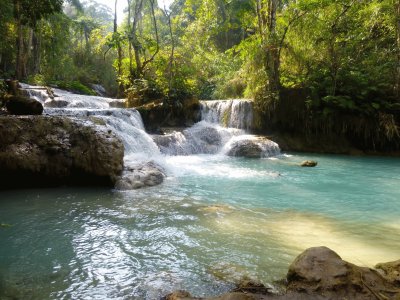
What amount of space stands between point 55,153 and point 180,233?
3.98 m

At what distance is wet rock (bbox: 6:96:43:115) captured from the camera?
8477 mm

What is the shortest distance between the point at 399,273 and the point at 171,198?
13.7 ft

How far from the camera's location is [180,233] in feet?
15.4

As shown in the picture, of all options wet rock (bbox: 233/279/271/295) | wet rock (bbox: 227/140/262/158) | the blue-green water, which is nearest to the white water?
wet rock (bbox: 227/140/262/158)

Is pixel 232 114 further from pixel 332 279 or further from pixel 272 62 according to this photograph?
pixel 332 279

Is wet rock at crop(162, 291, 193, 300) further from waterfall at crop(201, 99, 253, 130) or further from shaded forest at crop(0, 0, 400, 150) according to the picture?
waterfall at crop(201, 99, 253, 130)

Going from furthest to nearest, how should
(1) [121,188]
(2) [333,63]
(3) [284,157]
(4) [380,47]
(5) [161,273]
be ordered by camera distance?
(4) [380,47] < (2) [333,63] < (3) [284,157] < (1) [121,188] < (5) [161,273]

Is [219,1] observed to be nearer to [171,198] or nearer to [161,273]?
[171,198]

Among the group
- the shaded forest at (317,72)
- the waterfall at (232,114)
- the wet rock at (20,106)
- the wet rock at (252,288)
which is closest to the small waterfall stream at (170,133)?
the waterfall at (232,114)

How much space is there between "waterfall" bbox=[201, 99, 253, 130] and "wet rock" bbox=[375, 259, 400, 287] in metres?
11.7

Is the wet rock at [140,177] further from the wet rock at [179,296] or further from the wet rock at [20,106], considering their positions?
the wet rock at [179,296]

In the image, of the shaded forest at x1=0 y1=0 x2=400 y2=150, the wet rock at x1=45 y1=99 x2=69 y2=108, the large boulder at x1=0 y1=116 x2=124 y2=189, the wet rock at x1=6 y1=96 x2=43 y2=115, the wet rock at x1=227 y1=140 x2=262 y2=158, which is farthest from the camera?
the wet rock at x1=45 y1=99 x2=69 y2=108

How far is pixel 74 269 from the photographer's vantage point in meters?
3.64

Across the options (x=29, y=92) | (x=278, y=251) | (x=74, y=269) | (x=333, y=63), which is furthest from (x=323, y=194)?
(x=29, y=92)
